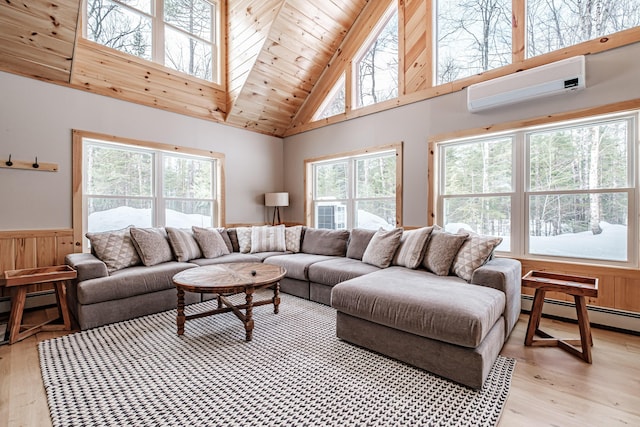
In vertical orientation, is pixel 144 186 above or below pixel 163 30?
below

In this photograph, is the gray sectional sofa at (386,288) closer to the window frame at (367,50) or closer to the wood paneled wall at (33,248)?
the wood paneled wall at (33,248)

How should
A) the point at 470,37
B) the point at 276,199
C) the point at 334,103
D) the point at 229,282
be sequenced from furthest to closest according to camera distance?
the point at 276,199
the point at 334,103
the point at 470,37
the point at 229,282

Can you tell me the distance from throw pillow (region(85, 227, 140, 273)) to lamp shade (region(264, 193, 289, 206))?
7.50ft

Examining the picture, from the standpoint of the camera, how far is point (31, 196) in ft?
10.3

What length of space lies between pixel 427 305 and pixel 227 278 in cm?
161

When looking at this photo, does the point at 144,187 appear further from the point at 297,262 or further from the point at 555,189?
the point at 555,189

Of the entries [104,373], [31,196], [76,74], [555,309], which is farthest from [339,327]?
[76,74]

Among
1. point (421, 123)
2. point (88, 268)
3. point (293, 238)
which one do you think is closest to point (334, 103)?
point (421, 123)

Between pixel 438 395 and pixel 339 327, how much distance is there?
89 centimetres

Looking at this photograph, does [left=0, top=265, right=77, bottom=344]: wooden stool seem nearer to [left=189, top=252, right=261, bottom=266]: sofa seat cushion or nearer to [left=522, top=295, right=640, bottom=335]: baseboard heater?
[left=189, top=252, right=261, bottom=266]: sofa seat cushion

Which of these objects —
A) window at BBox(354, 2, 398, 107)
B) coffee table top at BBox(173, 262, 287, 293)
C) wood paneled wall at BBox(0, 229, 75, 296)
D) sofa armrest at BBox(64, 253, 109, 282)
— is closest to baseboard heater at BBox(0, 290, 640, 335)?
wood paneled wall at BBox(0, 229, 75, 296)

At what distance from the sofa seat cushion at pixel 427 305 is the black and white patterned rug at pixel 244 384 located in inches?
12.1

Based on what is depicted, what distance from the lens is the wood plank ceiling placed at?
112 inches

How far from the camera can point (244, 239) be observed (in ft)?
14.4
